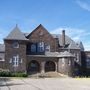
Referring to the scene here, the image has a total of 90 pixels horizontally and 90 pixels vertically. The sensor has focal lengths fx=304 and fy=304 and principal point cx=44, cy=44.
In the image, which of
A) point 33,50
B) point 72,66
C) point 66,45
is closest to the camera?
point 72,66

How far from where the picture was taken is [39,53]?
209 ft

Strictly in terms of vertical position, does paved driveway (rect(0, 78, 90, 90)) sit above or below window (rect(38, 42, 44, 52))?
below

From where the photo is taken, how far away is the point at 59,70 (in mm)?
62375

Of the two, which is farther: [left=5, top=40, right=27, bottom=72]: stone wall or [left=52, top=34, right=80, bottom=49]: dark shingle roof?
[left=52, top=34, right=80, bottom=49]: dark shingle roof

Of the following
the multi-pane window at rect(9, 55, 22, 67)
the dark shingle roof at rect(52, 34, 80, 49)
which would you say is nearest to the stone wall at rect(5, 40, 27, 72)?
the multi-pane window at rect(9, 55, 22, 67)

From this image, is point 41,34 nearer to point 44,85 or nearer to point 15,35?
point 15,35

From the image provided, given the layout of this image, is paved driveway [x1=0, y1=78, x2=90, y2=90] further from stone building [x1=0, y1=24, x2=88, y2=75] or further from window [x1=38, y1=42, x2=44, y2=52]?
window [x1=38, y1=42, x2=44, y2=52]

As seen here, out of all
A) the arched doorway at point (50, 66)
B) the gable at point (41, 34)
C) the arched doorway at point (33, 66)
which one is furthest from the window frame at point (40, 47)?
the arched doorway at point (50, 66)

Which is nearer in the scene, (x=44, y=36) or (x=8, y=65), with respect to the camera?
(x=8, y=65)

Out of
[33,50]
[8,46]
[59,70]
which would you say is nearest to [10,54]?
[8,46]

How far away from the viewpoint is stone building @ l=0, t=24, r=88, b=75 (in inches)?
2375

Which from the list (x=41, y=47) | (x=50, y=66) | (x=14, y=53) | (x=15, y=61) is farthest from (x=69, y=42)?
(x=15, y=61)

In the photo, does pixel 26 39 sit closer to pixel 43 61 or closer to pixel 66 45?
pixel 43 61

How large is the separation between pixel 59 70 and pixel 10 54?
1056cm
